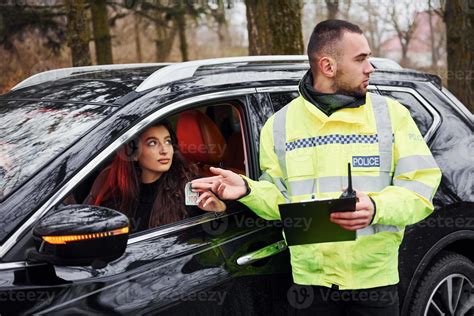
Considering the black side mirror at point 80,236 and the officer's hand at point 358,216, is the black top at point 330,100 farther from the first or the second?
the black side mirror at point 80,236

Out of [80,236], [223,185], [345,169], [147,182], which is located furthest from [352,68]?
[80,236]

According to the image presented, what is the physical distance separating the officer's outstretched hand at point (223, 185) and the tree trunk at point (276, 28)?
6.16m

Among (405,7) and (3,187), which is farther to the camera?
(405,7)

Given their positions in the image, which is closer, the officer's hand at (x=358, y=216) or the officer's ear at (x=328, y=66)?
the officer's hand at (x=358, y=216)

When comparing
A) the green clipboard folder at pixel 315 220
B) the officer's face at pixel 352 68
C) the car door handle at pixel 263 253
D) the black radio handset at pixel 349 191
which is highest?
the officer's face at pixel 352 68

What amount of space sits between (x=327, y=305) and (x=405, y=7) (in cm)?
2952

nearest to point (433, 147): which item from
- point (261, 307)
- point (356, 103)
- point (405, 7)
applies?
point (356, 103)

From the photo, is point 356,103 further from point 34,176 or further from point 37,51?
point 37,51

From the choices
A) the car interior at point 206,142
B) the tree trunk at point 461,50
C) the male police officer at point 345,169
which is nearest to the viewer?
the male police officer at point 345,169

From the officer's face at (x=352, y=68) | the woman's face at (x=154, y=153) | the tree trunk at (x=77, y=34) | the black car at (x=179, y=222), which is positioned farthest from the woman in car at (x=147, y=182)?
the tree trunk at (x=77, y=34)

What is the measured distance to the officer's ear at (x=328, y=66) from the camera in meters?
3.10

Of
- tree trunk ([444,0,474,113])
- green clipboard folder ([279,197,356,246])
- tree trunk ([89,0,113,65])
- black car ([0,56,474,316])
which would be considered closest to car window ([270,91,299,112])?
black car ([0,56,474,316])

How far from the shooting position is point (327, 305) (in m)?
3.15

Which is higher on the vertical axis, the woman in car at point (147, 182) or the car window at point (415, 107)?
the car window at point (415, 107)
